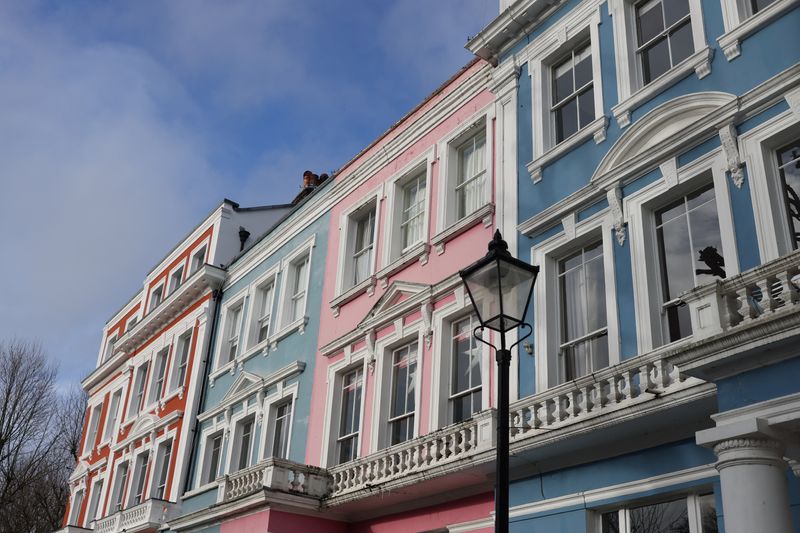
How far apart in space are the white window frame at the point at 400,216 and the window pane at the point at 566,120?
3.24 metres

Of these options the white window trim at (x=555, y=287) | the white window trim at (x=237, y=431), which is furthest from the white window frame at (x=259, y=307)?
the white window trim at (x=555, y=287)

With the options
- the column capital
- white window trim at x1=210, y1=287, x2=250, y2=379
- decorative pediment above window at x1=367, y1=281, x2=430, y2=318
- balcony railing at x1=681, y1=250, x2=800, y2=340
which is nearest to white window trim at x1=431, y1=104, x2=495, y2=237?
decorative pediment above window at x1=367, y1=281, x2=430, y2=318

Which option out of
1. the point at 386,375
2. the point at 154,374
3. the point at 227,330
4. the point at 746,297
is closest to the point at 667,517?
the point at 746,297

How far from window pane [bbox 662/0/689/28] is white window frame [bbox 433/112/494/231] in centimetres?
372

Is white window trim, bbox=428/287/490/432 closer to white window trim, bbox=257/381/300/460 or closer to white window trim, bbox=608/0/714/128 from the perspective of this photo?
white window trim, bbox=608/0/714/128

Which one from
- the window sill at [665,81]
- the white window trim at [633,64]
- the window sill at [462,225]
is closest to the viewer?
the window sill at [665,81]

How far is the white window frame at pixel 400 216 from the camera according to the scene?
618 inches

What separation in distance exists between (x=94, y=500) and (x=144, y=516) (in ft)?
23.7

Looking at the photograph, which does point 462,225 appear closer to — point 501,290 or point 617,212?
point 617,212

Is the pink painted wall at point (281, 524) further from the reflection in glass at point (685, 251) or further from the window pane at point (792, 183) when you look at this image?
the window pane at point (792, 183)

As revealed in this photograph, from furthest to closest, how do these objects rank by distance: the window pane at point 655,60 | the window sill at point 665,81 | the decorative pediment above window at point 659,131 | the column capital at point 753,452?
the window pane at point 655,60
the window sill at point 665,81
the decorative pediment above window at point 659,131
the column capital at point 753,452

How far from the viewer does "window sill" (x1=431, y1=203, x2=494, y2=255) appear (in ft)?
46.0

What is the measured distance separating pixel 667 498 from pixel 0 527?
3277 cm

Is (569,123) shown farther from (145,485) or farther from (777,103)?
(145,485)
